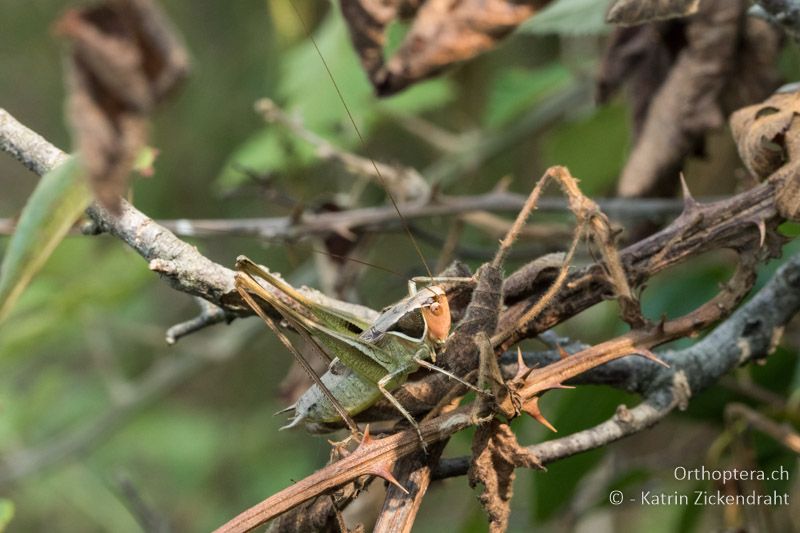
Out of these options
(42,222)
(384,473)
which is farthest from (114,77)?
(384,473)

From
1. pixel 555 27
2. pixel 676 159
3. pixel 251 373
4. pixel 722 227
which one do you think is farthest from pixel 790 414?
pixel 251 373

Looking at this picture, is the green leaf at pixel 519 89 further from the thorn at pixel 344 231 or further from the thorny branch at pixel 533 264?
the thorny branch at pixel 533 264

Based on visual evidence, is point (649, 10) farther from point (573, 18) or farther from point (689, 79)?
point (573, 18)

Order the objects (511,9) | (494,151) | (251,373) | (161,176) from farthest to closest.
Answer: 1. (251,373)
2. (161,176)
3. (494,151)
4. (511,9)

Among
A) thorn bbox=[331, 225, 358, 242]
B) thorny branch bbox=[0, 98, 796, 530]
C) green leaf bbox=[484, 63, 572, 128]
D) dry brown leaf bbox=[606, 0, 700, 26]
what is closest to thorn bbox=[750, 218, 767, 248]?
thorny branch bbox=[0, 98, 796, 530]

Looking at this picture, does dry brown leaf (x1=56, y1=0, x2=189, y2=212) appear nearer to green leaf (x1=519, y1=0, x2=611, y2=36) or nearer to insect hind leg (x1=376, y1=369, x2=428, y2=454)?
insect hind leg (x1=376, y1=369, x2=428, y2=454)

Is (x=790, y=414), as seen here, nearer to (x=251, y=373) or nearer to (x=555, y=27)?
(x=555, y=27)

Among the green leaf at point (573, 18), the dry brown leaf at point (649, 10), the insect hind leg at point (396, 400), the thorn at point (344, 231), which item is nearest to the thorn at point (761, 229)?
the dry brown leaf at point (649, 10)
